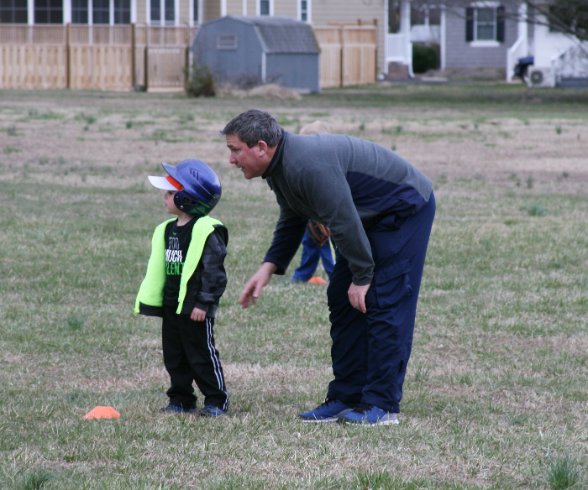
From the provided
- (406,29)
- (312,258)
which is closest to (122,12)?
(406,29)

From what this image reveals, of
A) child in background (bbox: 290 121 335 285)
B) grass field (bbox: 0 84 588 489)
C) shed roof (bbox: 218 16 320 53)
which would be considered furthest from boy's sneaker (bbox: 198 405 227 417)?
shed roof (bbox: 218 16 320 53)

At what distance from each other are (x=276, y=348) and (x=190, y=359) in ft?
6.75

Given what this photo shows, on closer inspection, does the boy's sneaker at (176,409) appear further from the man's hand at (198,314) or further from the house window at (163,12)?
the house window at (163,12)

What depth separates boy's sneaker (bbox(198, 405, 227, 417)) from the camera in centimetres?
632

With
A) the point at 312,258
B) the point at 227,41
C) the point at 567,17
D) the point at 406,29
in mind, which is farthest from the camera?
the point at 406,29

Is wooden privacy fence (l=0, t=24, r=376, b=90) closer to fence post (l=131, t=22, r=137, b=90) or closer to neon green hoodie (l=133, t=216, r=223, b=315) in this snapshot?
fence post (l=131, t=22, r=137, b=90)

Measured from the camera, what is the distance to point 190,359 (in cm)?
623

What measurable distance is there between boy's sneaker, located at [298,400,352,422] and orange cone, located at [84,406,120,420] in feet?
3.14

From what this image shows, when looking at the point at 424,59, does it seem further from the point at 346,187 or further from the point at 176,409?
the point at 346,187

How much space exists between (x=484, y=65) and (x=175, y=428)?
4824cm

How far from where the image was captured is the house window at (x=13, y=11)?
4056cm

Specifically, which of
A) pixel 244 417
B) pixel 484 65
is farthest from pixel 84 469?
pixel 484 65

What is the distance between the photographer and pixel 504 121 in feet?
86.4

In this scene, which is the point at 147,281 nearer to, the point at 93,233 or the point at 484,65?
the point at 93,233
